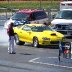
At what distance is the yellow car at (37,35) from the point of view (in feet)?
85.3

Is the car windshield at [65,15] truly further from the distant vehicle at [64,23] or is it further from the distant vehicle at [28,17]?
the distant vehicle at [28,17]

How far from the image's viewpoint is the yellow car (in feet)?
85.3

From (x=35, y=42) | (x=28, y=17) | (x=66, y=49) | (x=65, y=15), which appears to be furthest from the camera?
(x=28, y=17)

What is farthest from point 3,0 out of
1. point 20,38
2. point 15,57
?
point 15,57

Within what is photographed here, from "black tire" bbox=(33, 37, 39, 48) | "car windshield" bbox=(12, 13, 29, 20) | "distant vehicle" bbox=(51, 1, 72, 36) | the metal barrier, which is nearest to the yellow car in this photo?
"black tire" bbox=(33, 37, 39, 48)

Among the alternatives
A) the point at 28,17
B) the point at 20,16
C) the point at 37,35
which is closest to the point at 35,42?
the point at 37,35

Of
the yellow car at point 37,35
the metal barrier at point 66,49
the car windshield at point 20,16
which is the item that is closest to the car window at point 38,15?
the car windshield at point 20,16

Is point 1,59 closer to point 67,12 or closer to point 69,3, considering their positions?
point 67,12

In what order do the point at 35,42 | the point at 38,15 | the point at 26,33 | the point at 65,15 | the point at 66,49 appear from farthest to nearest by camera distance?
the point at 38,15 < the point at 65,15 < the point at 26,33 < the point at 35,42 < the point at 66,49

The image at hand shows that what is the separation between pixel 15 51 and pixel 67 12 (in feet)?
34.0

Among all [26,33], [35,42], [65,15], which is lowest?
[35,42]

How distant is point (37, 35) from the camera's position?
26.4 m

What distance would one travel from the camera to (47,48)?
26203mm

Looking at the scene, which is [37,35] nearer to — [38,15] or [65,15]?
[65,15]
